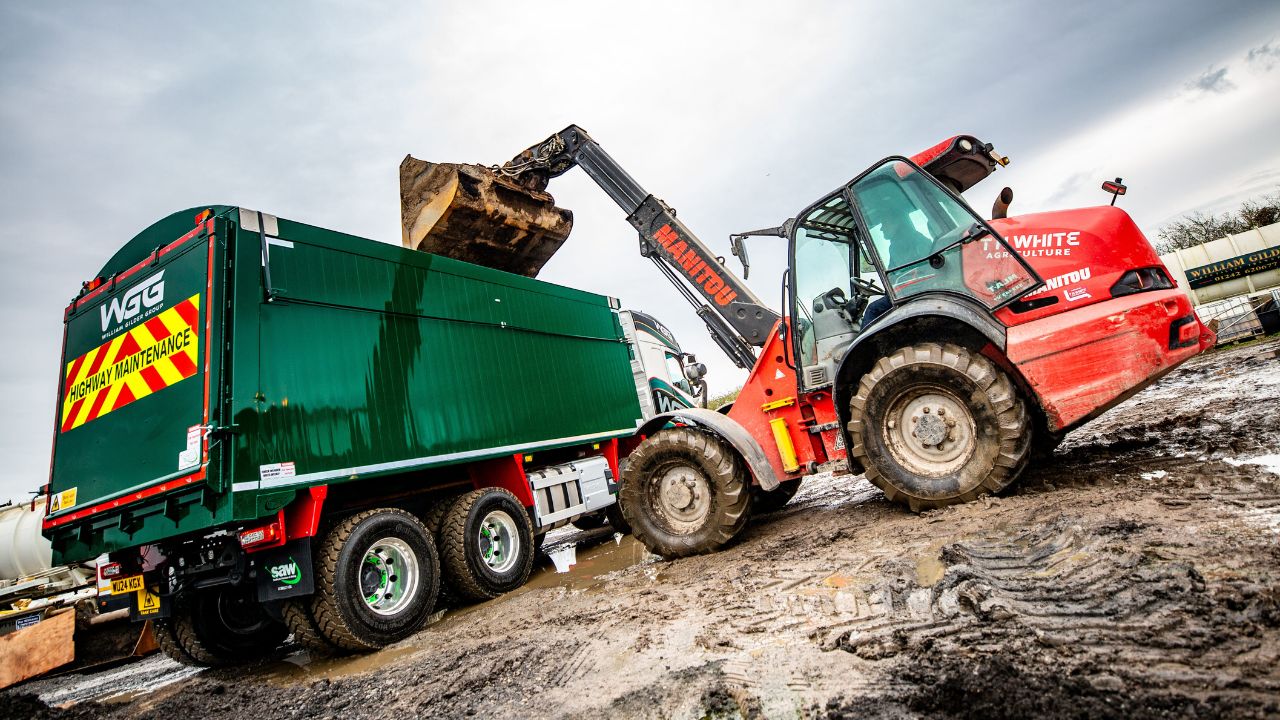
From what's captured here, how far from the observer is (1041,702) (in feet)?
5.25

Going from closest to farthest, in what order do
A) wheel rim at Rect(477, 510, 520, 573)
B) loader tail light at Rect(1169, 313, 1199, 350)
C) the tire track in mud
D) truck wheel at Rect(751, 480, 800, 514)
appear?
the tire track in mud → loader tail light at Rect(1169, 313, 1199, 350) → wheel rim at Rect(477, 510, 520, 573) → truck wheel at Rect(751, 480, 800, 514)

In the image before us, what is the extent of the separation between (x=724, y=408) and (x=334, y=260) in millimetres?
3621

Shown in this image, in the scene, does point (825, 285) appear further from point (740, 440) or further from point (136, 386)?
point (136, 386)

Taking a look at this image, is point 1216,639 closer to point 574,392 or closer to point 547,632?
point 547,632

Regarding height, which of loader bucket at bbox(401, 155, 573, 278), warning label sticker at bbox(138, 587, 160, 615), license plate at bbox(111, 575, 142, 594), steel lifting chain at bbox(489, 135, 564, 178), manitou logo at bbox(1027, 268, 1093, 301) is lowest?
warning label sticker at bbox(138, 587, 160, 615)

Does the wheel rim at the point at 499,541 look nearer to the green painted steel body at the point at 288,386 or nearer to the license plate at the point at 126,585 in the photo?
the green painted steel body at the point at 288,386

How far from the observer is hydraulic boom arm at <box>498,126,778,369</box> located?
7277 mm

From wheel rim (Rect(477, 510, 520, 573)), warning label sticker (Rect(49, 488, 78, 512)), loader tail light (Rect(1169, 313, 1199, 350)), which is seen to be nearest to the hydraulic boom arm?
wheel rim (Rect(477, 510, 520, 573))

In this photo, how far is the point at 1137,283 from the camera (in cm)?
351

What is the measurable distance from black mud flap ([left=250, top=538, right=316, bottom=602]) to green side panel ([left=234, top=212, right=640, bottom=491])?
1.54ft

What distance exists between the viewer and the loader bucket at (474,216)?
6695 millimetres

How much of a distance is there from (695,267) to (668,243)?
20.5 inches

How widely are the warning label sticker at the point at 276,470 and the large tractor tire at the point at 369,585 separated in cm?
54

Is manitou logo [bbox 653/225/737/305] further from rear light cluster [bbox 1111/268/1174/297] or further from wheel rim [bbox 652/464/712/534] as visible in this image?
rear light cluster [bbox 1111/268/1174/297]
